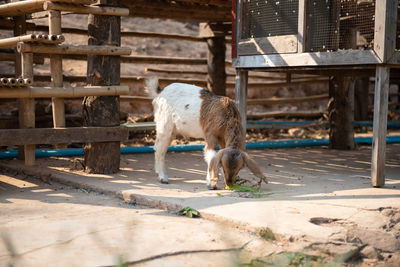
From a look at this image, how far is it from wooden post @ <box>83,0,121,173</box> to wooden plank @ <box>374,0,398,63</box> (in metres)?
3.35

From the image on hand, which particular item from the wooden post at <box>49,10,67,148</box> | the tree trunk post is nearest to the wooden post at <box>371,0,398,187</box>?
the wooden post at <box>49,10,67,148</box>

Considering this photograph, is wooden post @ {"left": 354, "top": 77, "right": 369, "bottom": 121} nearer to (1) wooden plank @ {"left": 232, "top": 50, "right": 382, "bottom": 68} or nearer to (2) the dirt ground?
(2) the dirt ground

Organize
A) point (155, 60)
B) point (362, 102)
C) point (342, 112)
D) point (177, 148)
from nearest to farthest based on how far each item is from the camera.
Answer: point (177, 148)
point (342, 112)
point (155, 60)
point (362, 102)

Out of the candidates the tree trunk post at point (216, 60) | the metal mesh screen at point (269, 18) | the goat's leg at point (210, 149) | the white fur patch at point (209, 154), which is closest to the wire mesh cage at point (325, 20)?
the metal mesh screen at point (269, 18)

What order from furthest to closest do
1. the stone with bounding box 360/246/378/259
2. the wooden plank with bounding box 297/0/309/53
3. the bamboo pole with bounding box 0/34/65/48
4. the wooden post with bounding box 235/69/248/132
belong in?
the wooden post with bounding box 235/69/248/132 → the wooden plank with bounding box 297/0/309/53 → the bamboo pole with bounding box 0/34/65/48 → the stone with bounding box 360/246/378/259

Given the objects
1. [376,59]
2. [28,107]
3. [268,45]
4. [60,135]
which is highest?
[268,45]

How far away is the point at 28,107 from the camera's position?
5.98 meters

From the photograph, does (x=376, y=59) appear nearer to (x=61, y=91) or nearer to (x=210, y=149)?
(x=210, y=149)

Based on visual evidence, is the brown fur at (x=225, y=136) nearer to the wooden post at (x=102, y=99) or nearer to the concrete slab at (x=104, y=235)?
the concrete slab at (x=104, y=235)

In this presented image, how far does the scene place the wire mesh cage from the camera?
20.0 feet

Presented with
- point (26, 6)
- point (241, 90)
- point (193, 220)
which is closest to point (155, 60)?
point (241, 90)

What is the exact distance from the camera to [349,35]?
6367 mm

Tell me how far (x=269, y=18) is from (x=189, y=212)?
133 inches

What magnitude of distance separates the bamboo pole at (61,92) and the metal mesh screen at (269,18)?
2.04m
